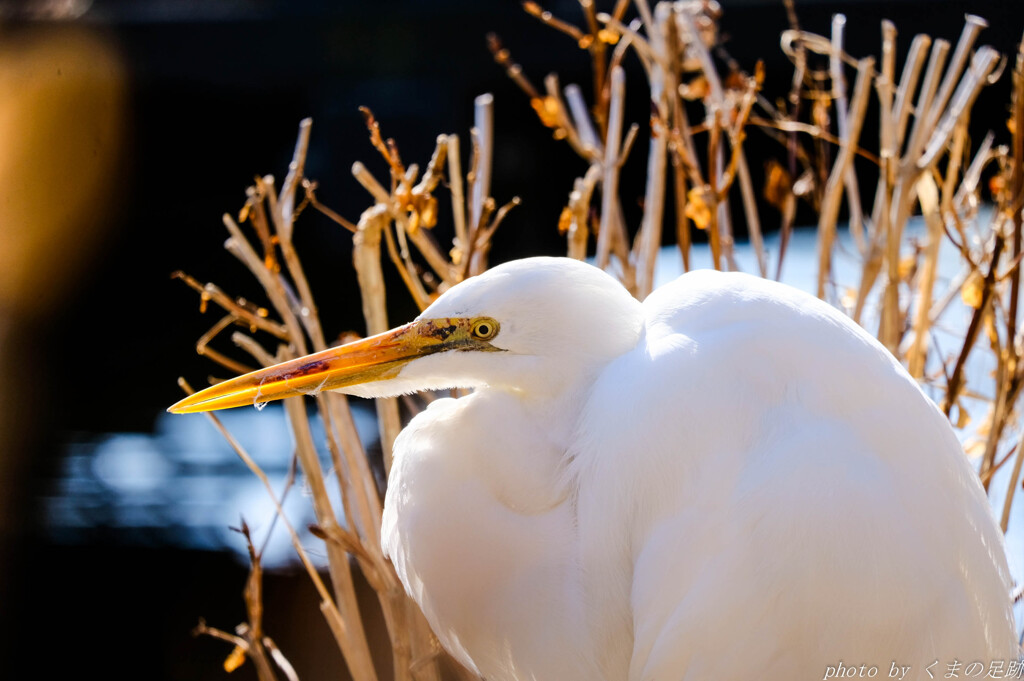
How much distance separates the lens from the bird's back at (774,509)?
814mm

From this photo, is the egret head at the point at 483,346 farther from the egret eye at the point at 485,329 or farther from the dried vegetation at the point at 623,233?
the dried vegetation at the point at 623,233

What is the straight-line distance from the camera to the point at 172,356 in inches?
107

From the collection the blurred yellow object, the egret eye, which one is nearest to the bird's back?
the egret eye

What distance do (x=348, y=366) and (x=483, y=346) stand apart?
4.7 inches

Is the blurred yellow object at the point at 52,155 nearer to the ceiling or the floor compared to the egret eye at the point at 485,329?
nearer to the ceiling

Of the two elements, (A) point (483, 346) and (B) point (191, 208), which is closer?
(A) point (483, 346)

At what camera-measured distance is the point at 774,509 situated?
82 cm

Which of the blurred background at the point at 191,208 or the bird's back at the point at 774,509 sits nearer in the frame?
the bird's back at the point at 774,509

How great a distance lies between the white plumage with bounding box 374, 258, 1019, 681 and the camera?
82 centimetres

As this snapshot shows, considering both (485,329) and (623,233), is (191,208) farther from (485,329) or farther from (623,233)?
(485,329)

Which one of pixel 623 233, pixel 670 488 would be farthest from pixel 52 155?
pixel 670 488

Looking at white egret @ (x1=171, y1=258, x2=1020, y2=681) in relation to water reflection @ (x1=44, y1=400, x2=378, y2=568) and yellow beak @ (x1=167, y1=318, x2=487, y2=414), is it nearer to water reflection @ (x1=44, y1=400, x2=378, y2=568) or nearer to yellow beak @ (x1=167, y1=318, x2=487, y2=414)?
yellow beak @ (x1=167, y1=318, x2=487, y2=414)

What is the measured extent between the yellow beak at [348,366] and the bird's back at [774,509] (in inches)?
5.7

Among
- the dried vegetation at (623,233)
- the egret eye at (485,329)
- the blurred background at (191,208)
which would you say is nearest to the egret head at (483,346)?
the egret eye at (485,329)
